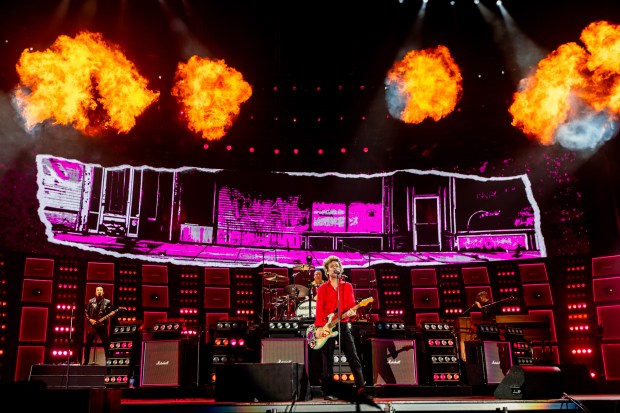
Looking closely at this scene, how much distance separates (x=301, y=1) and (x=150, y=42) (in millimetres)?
5017

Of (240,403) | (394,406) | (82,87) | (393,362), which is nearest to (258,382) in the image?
(240,403)

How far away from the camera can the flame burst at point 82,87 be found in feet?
52.5

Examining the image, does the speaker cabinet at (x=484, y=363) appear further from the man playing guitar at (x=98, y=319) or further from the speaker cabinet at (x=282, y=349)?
the man playing guitar at (x=98, y=319)

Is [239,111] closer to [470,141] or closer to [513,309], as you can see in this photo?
[470,141]

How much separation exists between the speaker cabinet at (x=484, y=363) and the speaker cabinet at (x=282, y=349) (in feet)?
12.0

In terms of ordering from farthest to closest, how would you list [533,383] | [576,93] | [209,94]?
[209,94] < [576,93] < [533,383]

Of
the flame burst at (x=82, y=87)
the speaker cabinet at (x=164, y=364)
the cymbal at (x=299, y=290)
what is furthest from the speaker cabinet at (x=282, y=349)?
the flame burst at (x=82, y=87)

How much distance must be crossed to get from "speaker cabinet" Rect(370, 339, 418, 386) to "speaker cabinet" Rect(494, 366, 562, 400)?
2.58 m

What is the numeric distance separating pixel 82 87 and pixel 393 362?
12.6m

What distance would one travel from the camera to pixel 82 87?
17.0m

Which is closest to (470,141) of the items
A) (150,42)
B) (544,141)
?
(544,141)

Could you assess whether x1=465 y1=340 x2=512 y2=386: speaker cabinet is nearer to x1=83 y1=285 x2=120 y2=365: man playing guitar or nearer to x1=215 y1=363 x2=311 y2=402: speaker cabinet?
x1=215 y1=363 x2=311 y2=402: speaker cabinet

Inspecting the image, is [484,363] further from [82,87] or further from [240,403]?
[82,87]

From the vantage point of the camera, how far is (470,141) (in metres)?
18.3
